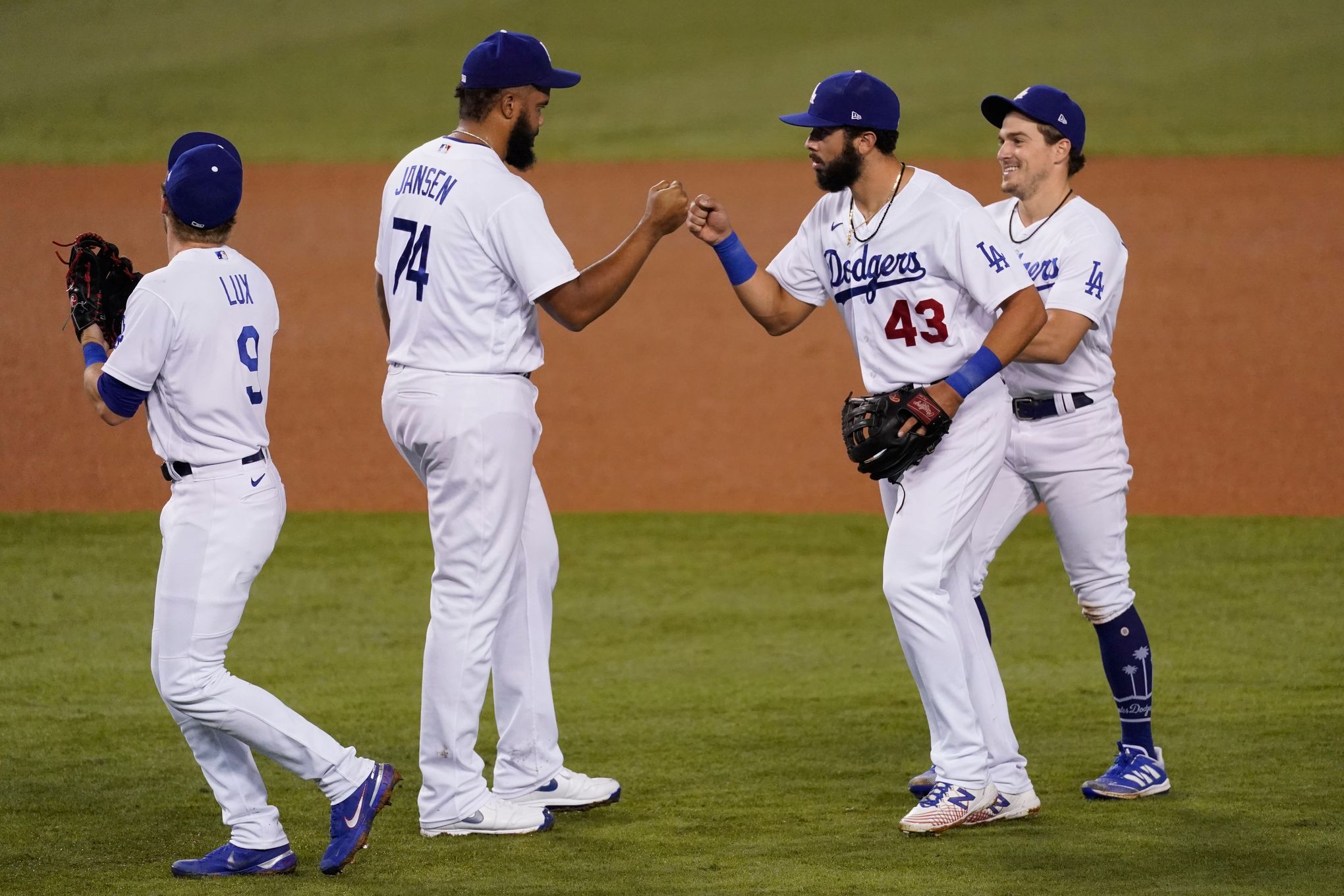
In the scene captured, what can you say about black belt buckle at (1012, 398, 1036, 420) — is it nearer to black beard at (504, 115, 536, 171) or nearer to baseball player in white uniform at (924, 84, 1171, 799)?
baseball player in white uniform at (924, 84, 1171, 799)

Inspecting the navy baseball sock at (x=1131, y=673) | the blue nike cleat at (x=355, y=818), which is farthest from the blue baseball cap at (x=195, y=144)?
the navy baseball sock at (x=1131, y=673)

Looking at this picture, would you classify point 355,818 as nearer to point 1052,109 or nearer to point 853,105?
point 853,105

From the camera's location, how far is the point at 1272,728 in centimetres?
520

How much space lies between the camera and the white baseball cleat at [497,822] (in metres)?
4.15

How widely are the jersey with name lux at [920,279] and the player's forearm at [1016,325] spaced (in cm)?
3

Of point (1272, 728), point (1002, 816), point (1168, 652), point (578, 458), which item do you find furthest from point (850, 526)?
point (1002, 816)

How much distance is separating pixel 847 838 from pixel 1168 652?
2.75m

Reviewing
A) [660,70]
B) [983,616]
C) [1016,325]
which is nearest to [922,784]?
[983,616]

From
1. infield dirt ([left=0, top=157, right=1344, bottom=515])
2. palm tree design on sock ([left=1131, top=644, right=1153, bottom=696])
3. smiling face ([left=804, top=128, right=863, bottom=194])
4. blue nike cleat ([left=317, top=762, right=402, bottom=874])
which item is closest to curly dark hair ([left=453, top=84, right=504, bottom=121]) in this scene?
smiling face ([left=804, top=128, right=863, bottom=194])

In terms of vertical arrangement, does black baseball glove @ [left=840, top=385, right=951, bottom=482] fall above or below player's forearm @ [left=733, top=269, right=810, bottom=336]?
below

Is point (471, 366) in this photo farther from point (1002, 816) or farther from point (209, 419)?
point (1002, 816)

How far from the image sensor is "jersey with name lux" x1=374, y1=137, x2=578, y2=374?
3996 mm

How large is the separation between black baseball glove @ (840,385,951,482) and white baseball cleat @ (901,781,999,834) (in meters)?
0.84

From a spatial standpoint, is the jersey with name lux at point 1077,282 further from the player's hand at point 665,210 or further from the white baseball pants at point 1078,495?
Answer: the player's hand at point 665,210
